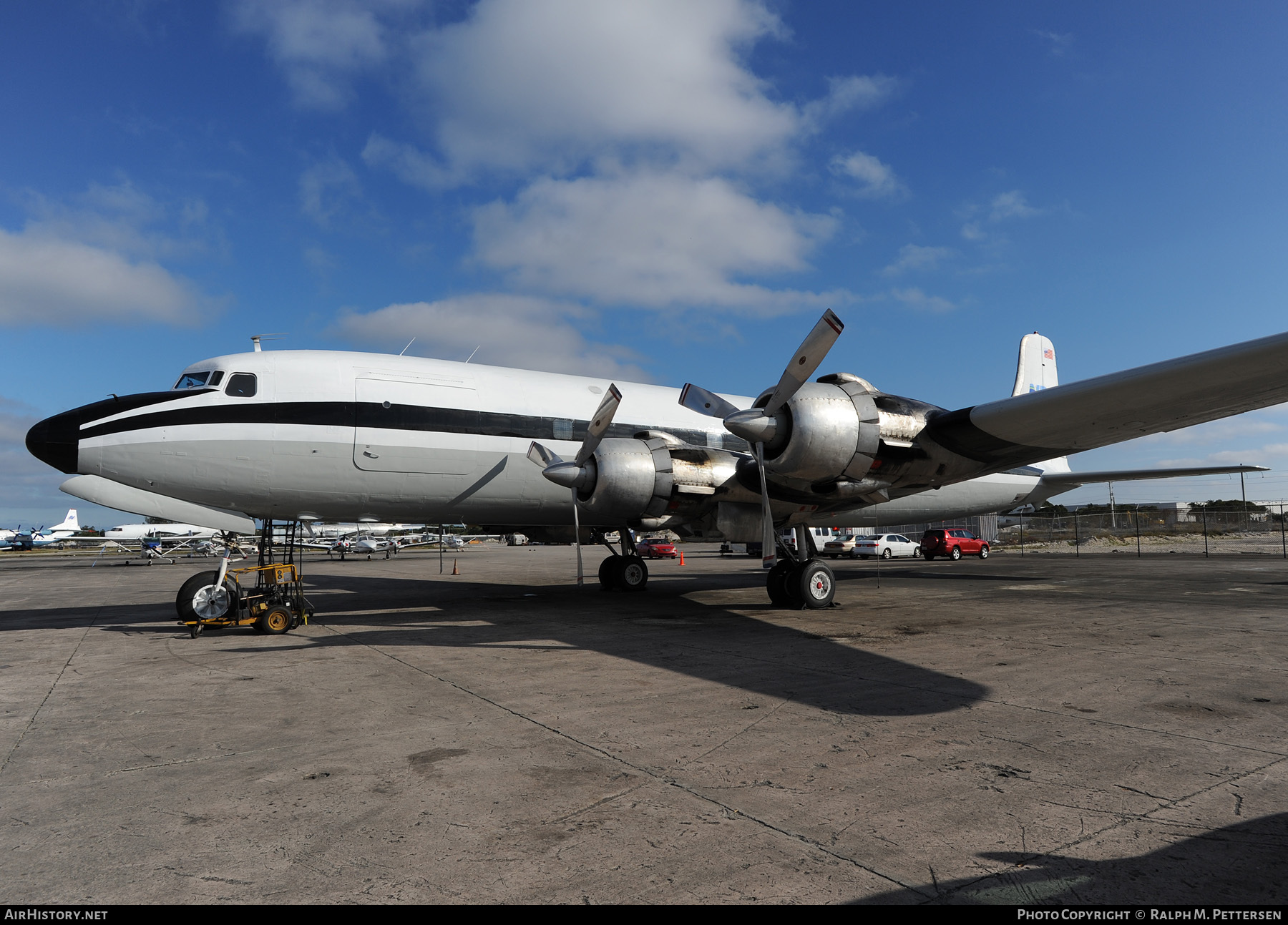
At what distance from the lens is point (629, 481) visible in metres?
11.7

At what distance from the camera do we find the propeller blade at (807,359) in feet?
31.9

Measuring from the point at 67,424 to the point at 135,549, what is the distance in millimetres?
62833

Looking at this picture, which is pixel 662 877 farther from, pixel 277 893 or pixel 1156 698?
pixel 1156 698

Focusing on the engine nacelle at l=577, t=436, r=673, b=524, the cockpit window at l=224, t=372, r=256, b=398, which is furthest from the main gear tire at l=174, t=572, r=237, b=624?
the engine nacelle at l=577, t=436, r=673, b=524

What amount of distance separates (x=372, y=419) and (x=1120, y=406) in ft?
37.4

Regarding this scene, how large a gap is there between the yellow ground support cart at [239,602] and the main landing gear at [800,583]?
8.17 meters

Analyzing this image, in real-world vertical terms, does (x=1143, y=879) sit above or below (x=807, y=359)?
below

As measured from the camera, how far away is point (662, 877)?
Result: 2.89 metres

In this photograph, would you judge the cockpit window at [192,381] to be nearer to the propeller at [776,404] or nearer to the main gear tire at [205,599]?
the main gear tire at [205,599]

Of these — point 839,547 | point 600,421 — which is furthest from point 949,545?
point 600,421

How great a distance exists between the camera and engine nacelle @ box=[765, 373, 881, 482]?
10.2m

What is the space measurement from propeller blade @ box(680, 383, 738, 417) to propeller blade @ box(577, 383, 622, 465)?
60.7 inches

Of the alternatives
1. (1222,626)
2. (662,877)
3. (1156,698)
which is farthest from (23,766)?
(1222,626)

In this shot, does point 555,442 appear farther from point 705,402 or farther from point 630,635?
point 630,635
